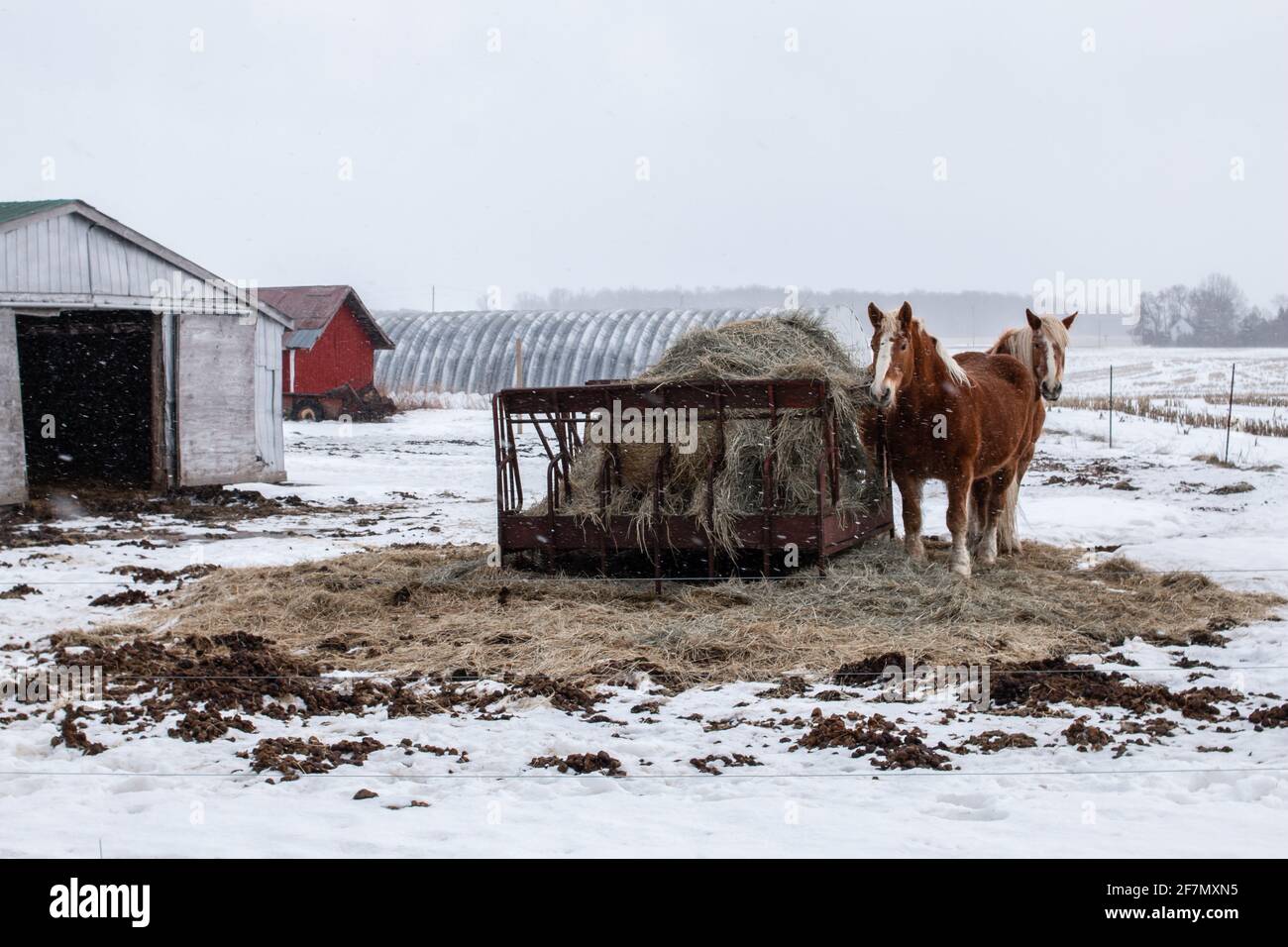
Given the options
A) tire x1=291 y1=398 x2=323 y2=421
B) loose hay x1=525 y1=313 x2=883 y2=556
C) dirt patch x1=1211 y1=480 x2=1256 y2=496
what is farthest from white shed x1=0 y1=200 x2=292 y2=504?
tire x1=291 y1=398 x2=323 y2=421

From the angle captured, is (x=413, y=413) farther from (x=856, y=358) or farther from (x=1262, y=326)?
(x=1262, y=326)

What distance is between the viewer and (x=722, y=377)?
7.46 m

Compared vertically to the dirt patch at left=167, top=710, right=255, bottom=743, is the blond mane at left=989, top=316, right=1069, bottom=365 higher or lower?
higher

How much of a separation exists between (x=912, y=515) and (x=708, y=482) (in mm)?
1600

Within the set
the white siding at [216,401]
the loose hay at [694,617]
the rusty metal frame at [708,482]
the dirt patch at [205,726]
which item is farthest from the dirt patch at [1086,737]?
the white siding at [216,401]

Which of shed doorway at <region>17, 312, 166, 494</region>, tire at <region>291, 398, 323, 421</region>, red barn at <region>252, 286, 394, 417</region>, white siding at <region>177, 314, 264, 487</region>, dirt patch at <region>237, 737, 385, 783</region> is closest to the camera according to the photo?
dirt patch at <region>237, 737, 385, 783</region>

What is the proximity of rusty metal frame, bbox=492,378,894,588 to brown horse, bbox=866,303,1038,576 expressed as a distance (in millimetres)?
226

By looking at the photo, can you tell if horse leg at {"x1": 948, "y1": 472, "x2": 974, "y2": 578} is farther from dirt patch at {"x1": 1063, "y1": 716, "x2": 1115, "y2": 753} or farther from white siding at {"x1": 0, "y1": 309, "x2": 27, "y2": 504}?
white siding at {"x1": 0, "y1": 309, "x2": 27, "y2": 504}

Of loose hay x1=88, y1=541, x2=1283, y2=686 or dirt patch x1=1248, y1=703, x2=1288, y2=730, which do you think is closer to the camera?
dirt patch x1=1248, y1=703, x2=1288, y2=730

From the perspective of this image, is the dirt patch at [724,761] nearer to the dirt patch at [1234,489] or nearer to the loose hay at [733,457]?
the loose hay at [733,457]

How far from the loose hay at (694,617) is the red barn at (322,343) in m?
22.6

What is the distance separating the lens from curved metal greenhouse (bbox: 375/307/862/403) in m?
34.8

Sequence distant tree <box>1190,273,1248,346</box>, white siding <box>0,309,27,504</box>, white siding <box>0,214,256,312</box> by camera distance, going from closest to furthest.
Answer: white siding <box>0,309,27,504</box>, white siding <box>0,214,256,312</box>, distant tree <box>1190,273,1248,346</box>
